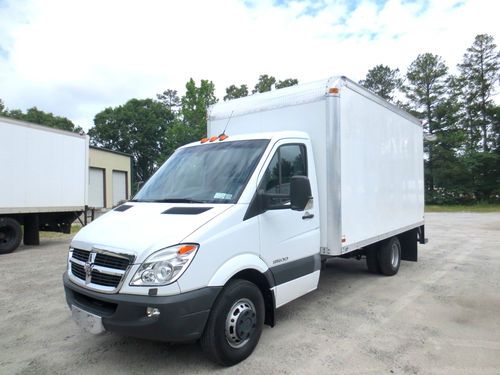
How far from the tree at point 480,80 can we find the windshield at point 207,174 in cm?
4551

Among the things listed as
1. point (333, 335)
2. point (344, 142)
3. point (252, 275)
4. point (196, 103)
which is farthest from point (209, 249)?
point (196, 103)

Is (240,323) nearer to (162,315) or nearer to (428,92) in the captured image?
(162,315)

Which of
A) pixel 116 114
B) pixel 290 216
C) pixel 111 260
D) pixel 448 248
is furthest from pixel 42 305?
pixel 116 114

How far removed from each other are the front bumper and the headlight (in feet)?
0.42

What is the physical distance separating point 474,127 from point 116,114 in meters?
46.1

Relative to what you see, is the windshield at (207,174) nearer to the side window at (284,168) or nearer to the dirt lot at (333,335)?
the side window at (284,168)

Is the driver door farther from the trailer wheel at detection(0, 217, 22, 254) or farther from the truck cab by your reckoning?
Result: the trailer wheel at detection(0, 217, 22, 254)

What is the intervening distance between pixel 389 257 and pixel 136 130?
4989 cm

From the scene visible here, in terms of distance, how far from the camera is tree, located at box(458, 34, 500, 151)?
137ft

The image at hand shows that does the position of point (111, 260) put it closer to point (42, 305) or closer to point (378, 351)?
point (378, 351)

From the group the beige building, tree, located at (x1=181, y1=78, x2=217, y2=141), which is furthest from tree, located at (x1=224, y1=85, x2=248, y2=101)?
the beige building

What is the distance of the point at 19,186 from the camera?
10234 millimetres

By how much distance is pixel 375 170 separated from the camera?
588 cm

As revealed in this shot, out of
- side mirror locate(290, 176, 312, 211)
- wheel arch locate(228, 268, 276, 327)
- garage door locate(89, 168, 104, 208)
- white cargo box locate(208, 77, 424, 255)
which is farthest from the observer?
garage door locate(89, 168, 104, 208)
